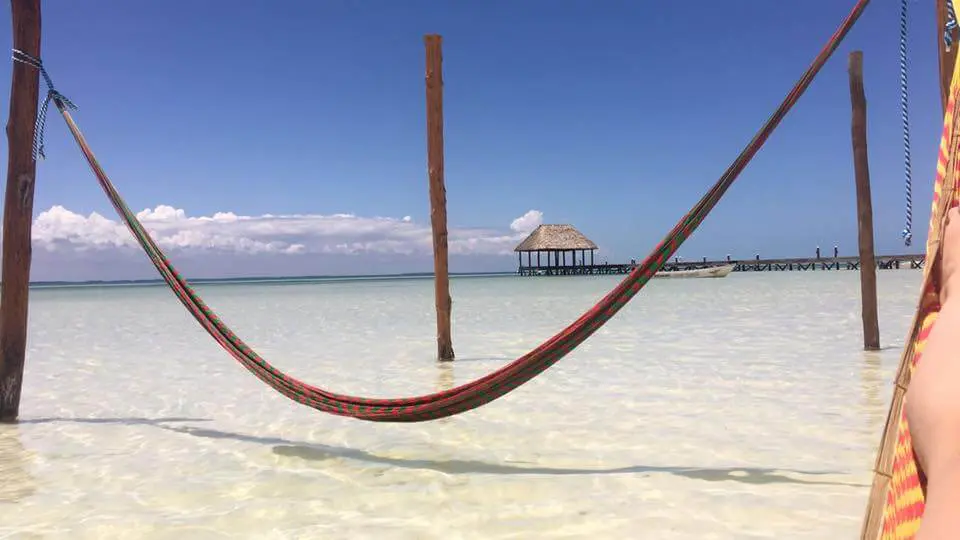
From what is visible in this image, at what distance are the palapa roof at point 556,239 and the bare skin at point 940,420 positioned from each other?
4215cm

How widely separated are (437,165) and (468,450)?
3.76 metres

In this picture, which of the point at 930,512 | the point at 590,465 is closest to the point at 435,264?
the point at 590,465

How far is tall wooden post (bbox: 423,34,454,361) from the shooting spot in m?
6.88

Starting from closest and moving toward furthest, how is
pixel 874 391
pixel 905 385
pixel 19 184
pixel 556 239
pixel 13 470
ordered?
pixel 905 385
pixel 13 470
pixel 19 184
pixel 874 391
pixel 556 239

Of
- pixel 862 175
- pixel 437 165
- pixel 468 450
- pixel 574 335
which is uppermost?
pixel 437 165

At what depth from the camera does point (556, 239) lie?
43.7m

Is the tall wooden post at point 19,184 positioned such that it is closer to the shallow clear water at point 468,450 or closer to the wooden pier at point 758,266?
the shallow clear water at point 468,450

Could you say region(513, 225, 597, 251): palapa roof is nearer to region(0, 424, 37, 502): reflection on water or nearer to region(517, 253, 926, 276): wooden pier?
region(517, 253, 926, 276): wooden pier

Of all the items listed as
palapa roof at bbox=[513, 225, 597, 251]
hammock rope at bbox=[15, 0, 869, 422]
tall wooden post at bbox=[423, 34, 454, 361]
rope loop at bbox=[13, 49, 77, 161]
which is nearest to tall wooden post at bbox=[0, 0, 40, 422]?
rope loop at bbox=[13, 49, 77, 161]

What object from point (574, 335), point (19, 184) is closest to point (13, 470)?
point (19, 184)

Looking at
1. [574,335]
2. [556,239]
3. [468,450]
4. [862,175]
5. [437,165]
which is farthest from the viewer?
[556,239]

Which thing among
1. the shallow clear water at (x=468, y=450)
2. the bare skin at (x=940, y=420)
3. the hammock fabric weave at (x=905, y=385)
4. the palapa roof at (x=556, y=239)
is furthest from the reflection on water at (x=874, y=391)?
the palapa roof at (x=556, y=239)

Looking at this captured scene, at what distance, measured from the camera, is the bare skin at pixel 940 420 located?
32.0 inches

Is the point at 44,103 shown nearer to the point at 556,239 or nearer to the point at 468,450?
the point at 468,450
